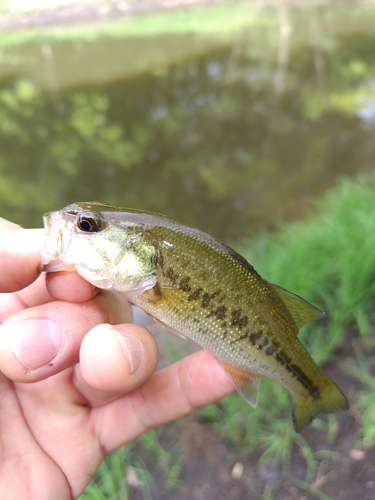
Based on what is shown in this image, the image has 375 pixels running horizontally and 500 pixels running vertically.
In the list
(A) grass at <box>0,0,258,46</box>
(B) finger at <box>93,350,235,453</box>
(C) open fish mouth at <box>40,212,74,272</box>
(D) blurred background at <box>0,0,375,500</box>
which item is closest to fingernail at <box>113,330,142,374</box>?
(C) open fish mouth at <box>40,212,74,272</box>

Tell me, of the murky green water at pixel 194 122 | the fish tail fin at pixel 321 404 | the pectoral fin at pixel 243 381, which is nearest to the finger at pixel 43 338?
the pectoral fin at pixel 243 381

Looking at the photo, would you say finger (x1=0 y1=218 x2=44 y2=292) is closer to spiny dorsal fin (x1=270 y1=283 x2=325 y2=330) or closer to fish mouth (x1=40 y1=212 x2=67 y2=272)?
fish mouth (x1=40 y1=212 x2=67 y2=272)

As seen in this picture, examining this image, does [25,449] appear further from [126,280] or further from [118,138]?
[118,138]

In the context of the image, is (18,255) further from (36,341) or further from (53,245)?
(36,341)

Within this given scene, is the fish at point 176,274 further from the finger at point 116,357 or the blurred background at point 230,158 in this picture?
the blurred background at point 230,158

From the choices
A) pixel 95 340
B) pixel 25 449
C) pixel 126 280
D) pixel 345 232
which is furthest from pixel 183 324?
pixel 345 232

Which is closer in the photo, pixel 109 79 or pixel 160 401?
pixel 160 401
